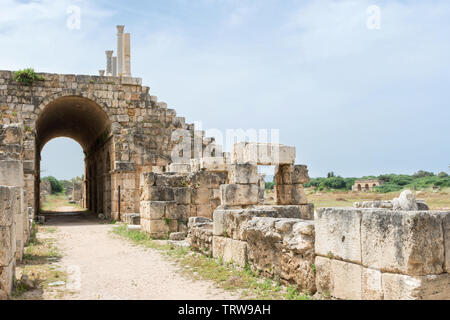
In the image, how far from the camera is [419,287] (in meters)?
3.89

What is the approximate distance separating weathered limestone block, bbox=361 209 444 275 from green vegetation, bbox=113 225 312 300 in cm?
135

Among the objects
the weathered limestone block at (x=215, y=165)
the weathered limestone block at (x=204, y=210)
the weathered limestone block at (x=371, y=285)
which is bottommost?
the weathered limestone block at (x=371, y=285)

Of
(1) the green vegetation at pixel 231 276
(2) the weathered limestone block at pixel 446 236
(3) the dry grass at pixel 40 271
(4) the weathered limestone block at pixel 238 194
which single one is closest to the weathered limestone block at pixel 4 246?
(3) the dry grass at pixel 40 271

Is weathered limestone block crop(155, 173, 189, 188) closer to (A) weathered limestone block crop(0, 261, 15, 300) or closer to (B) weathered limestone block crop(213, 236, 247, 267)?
(B) weathered limestone block crop(213, 236, 247, 267)

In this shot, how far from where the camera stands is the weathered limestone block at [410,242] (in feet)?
12.9

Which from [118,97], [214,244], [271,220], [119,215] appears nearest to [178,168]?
[119,215]

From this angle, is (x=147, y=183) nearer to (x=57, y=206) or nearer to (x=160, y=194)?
(x=160, y=194)

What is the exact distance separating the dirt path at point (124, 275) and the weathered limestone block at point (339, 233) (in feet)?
5.08

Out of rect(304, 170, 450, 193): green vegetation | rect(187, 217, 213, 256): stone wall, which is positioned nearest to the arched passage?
rect(187, 217, 213, 256): stone wall

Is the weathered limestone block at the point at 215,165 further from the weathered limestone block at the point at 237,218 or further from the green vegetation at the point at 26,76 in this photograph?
the green vegetation at the point at 26,76

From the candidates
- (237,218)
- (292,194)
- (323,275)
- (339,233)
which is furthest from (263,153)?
(339,233)

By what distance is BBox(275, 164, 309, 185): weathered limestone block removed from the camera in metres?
12.0
